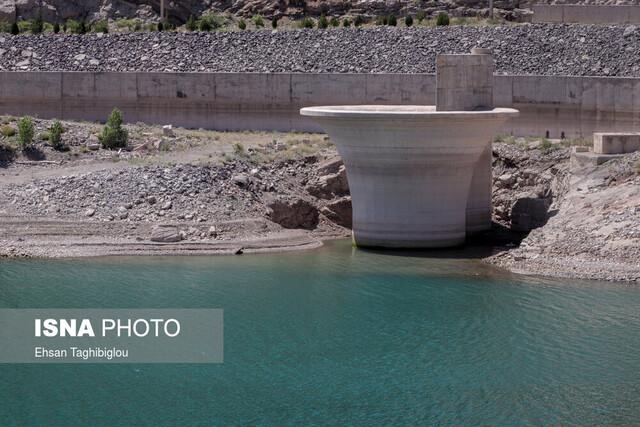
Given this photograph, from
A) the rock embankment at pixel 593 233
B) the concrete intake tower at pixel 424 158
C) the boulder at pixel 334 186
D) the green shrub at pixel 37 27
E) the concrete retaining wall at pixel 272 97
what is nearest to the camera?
the rock embankment at pixel 593 233

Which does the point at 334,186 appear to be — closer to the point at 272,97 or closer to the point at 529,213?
the point at 529,213

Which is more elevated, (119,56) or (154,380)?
(119,56)

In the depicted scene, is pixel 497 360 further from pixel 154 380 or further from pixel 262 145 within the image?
pixel 262 145

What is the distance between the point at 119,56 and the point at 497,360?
26.3m

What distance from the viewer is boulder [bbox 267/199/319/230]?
3216cm

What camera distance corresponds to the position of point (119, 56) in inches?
1727

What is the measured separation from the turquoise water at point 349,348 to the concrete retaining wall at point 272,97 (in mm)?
9303

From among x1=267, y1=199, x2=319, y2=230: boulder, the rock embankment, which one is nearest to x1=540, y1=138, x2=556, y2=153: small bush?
the rock embankment

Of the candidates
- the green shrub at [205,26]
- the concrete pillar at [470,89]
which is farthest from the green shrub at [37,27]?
the concrete pillar at [470,89]

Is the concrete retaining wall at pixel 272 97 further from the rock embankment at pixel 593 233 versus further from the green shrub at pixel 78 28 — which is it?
the green shrub at pixel 78 28

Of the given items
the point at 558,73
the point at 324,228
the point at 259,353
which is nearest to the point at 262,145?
the point at 324,228

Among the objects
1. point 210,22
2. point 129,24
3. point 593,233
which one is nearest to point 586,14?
point 210,22

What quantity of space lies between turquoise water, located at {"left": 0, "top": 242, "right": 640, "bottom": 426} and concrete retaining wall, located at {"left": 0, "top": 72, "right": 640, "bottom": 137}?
930cm

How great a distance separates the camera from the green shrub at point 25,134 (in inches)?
1364
